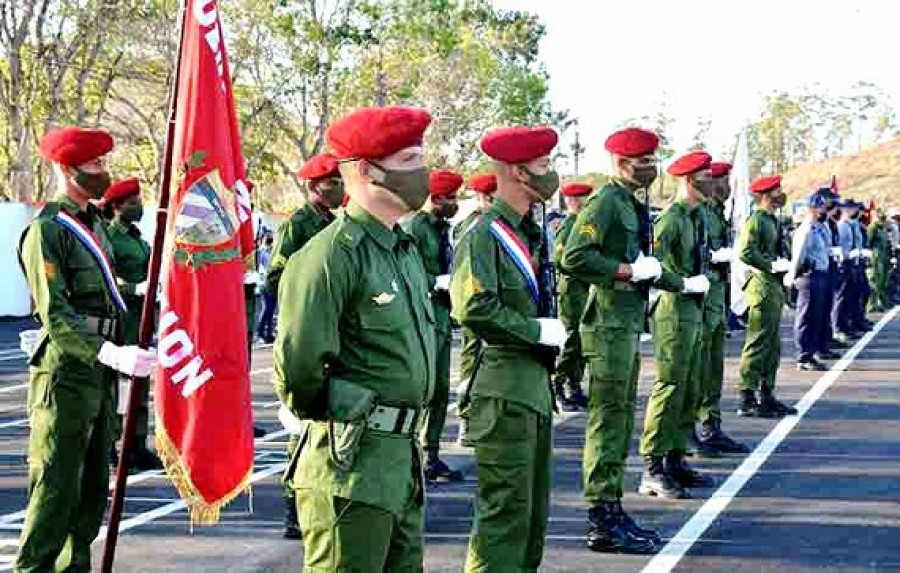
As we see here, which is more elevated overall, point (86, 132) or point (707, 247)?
point (86, 132)

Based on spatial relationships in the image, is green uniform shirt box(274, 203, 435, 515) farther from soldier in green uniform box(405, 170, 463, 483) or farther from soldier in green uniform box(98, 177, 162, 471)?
soldier in green uniform box(98, 177, 162, 471)

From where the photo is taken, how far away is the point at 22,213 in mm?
26219

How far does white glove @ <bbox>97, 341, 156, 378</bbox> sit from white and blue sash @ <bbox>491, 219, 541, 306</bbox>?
151 centimetres

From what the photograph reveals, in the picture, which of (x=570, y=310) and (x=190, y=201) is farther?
(x=570, y=310)

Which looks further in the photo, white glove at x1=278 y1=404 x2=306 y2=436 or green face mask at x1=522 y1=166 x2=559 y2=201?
green face mask at x1=522 y1=166 x2=559 y2=201

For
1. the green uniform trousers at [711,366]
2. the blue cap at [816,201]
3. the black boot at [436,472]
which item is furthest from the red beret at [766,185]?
the black boot at [436,472]

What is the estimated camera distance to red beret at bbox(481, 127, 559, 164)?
248 inches

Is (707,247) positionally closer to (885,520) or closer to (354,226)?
(885,520)

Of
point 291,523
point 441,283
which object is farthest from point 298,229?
point 441,283

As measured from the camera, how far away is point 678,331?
30.1ft

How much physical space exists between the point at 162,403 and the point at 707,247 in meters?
5.49

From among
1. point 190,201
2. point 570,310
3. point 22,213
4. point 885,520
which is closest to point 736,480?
point 885,520

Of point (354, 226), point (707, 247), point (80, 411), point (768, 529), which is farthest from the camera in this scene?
point (707, 247)

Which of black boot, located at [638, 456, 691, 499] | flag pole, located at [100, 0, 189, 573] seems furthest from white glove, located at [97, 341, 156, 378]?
black boot, located at [638, 456, 691, 499]
